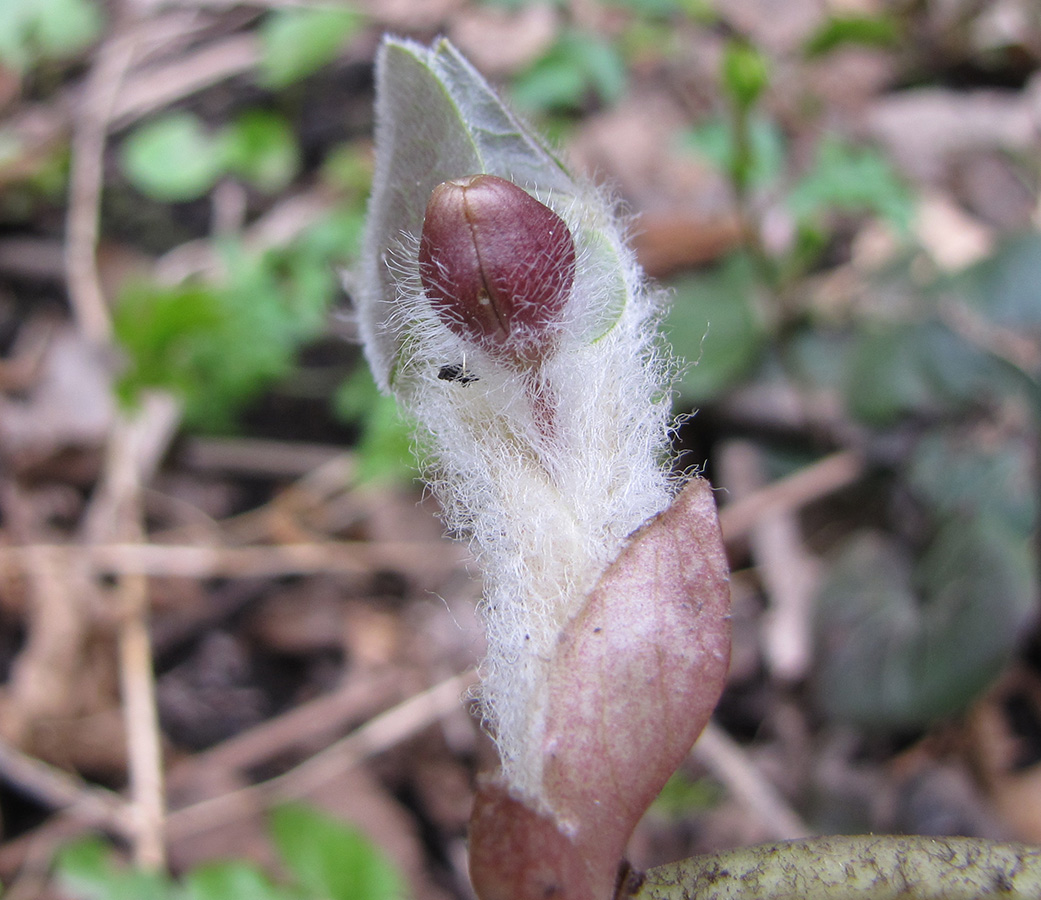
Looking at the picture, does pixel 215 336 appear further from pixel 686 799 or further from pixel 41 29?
pixel 41 29

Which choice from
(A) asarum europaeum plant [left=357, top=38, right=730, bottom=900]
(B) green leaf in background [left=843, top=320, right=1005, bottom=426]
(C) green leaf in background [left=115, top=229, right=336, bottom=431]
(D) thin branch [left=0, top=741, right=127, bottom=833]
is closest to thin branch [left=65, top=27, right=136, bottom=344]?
(C) green leaf in background [left=115, top=229, right=336, bottom=431]

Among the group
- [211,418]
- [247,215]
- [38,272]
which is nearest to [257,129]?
[247,215]

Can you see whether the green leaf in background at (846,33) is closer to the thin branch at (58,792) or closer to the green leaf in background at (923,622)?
the green leaf in background at (923,622)

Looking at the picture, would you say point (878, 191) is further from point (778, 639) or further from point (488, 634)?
point (488, 634)

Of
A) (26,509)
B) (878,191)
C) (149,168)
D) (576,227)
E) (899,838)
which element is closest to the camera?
(899,838)

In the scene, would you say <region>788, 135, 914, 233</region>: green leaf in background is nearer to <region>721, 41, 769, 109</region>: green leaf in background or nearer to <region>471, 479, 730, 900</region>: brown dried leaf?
<region>721, 41, 769, 109</region>: green leaf in background

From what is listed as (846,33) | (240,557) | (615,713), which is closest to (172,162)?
(240,557)
